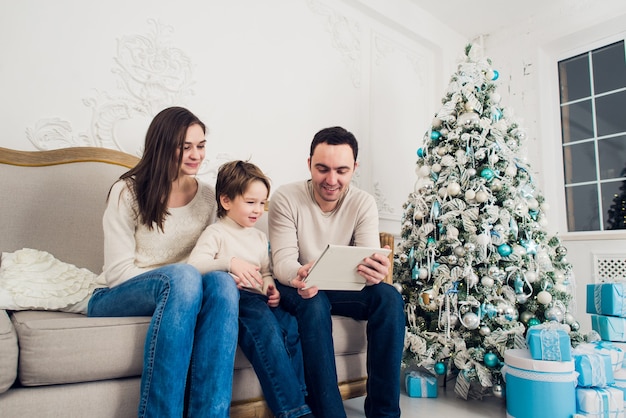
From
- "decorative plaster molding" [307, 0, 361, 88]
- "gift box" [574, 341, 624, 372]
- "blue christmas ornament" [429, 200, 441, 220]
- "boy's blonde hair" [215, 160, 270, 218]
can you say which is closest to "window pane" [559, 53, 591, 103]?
"decorative plaster molding" [307, 0, 361, 88]

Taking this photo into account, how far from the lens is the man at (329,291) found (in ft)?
4.23

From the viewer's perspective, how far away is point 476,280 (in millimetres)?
1876

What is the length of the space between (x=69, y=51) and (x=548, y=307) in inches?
92.6

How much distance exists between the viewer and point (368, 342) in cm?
147

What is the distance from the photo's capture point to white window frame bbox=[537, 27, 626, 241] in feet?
10.4

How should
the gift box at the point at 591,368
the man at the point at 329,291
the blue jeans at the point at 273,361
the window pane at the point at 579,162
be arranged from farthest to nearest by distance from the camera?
the window pane at the point at 579,162 < the gift box at the point at 591,368 < the man at the point at 329,291 < the blue jeans at the point at 273,361

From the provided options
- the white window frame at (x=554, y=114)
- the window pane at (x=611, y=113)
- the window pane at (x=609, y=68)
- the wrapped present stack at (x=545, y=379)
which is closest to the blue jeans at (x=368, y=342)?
the wrapped present stack at (x=545, y=379)

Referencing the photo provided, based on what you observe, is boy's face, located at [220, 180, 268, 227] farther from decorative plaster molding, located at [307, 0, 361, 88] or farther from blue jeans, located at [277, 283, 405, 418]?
decorative plaster molding, located at [307, 0, 361, 88]

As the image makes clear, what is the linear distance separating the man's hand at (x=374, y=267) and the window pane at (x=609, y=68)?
2714 mm

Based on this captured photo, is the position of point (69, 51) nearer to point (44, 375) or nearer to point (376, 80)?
point (44, 375)

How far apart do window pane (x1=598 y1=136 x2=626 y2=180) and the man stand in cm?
223

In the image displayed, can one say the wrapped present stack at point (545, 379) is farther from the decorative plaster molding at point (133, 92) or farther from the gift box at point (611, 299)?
the decorative plaster molding at point (133, 92)

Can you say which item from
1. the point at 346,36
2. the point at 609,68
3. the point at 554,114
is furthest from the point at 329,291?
the point at 609,68

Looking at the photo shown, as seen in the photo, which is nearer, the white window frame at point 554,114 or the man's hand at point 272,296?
the man's hand at point 272,296
